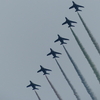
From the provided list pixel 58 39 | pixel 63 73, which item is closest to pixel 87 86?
pixel 63 73

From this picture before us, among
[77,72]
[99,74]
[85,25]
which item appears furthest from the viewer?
[77,72]

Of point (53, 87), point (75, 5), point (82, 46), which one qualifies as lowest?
point (53, 87)

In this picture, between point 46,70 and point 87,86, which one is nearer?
point 87,86

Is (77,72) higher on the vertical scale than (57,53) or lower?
lower

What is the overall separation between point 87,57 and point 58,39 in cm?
2060

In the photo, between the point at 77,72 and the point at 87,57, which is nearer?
the point at 87,57

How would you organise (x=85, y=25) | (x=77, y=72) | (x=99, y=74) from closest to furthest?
(x=99, y=74), (x=85, y=25), (x=77, y=72)

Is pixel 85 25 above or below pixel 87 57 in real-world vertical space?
above

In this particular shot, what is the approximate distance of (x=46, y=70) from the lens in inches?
4813

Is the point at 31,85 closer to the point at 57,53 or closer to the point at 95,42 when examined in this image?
the point at 57,53

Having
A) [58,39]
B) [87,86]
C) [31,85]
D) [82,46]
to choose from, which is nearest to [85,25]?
[82,46]

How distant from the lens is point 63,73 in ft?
400

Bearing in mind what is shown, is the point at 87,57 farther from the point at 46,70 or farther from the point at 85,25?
the point at 46,70

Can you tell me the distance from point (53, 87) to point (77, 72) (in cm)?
1361
